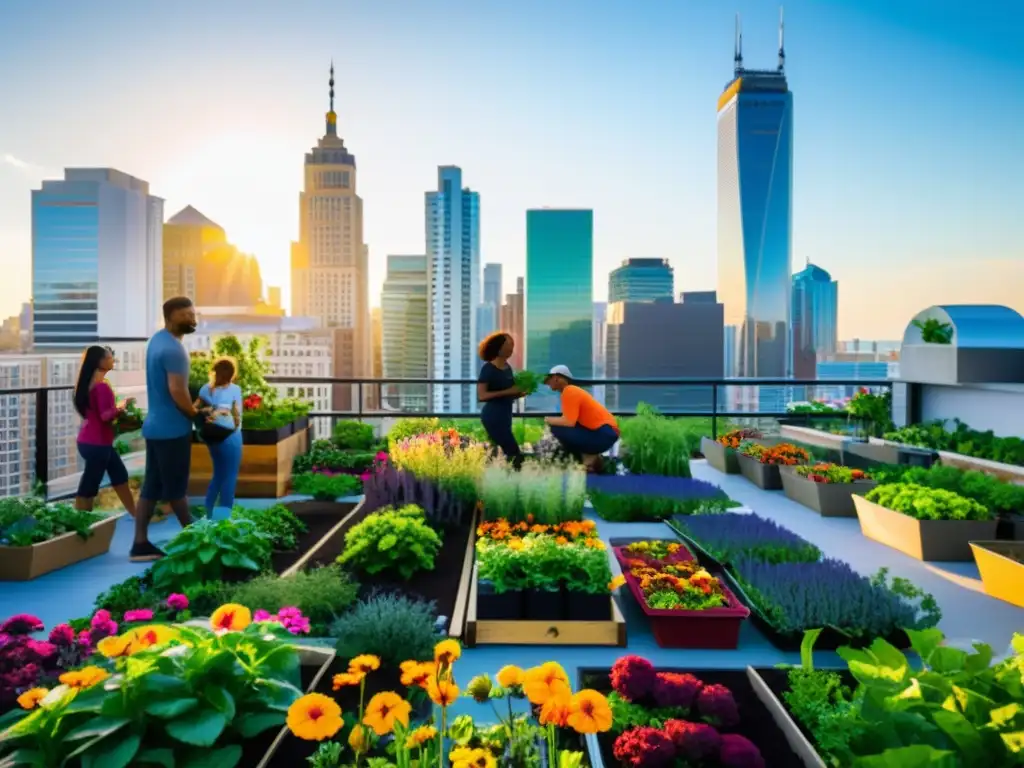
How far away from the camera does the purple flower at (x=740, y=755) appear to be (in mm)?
2006

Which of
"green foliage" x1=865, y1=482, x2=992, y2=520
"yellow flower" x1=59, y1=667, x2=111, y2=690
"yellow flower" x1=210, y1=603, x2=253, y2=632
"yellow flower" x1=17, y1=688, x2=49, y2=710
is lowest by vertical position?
"green foliage" x1=865, y1=482, x2=992, y2=520

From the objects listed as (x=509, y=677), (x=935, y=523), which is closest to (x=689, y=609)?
(x=509, y=677)

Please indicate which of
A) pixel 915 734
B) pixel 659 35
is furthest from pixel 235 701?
pixel 659 35

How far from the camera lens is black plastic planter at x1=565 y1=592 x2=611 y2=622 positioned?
11.5ft

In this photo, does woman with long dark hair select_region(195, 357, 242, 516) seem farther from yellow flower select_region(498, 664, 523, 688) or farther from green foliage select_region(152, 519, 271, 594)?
yellow flower select_region(498, 664, 523, 688)

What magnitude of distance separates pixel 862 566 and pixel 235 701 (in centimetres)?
407

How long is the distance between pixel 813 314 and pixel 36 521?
45290mm

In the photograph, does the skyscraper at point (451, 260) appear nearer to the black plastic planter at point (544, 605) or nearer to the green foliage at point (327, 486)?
the green foliage at point (327, 486)

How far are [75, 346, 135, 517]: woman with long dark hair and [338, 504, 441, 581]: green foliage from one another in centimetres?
239

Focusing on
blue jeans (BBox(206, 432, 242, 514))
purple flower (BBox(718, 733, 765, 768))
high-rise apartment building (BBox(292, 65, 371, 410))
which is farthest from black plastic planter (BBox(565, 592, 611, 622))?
high-rise apartment building (BBox(292, 65, 371, 410))

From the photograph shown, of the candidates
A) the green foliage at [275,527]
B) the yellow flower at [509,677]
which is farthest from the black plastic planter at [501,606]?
the yellow flower at [509,677]

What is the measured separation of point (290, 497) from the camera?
23.8ft

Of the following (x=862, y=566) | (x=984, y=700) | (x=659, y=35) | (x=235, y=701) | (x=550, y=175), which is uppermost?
(x=659, y=35)

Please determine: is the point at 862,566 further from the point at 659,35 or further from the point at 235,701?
the point at 659,35
